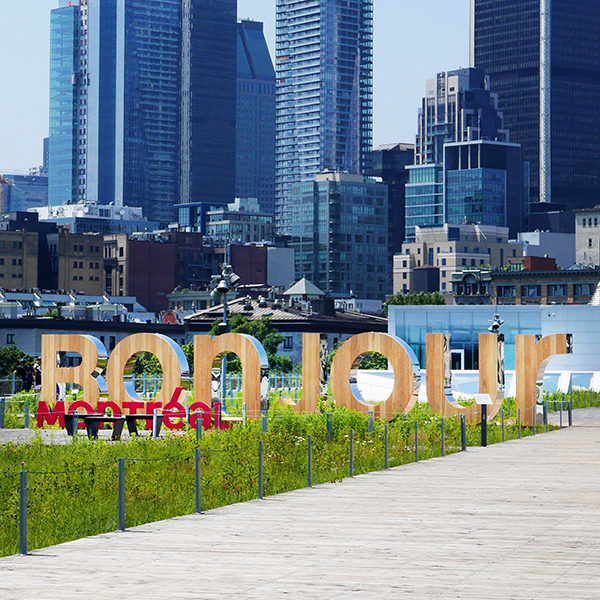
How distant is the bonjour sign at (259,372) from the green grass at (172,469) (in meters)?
6.47

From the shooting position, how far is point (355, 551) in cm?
1873

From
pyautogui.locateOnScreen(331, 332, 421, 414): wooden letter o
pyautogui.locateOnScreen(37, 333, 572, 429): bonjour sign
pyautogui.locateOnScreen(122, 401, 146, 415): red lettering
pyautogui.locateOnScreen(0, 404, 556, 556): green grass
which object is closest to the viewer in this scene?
pyautogui.locateOnScreen(0, 404, 556, 556): green grass

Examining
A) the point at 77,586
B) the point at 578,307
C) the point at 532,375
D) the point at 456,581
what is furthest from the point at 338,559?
the point at 578,307

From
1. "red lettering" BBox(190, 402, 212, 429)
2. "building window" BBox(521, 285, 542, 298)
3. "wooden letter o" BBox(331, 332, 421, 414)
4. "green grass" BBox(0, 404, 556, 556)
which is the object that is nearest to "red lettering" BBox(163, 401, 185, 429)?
"red lettering" BBox(190, 402, 212, 429)

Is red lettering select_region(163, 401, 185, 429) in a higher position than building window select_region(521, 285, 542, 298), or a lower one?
lower

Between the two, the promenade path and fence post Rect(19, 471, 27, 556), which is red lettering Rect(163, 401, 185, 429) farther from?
fence post Rect(19, 471, 27, 556)

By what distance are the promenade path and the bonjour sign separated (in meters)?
18.6

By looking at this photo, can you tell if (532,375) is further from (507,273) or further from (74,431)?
(507,273)

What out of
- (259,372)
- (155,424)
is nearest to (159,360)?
(259,372)

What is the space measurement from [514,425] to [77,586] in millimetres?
35693

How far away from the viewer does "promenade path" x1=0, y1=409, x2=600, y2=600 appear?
15742mm

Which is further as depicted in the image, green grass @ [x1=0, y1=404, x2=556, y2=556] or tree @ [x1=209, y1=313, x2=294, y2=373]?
tree @ [x1=209, y1=313, x2=294, y2=373]

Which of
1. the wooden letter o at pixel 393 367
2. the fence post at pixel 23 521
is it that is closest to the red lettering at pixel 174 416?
the wooden letter o at pixel 393 367

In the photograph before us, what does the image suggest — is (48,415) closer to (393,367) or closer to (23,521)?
(393,367)
